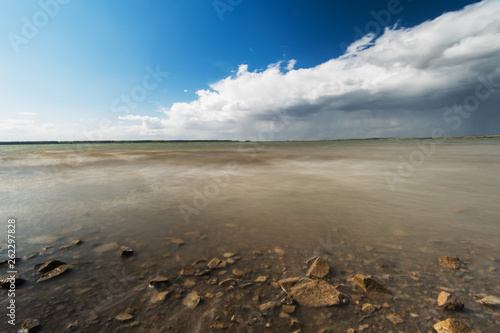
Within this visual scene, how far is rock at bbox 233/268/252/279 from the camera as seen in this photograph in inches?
135

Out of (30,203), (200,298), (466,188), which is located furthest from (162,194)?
(466,188)

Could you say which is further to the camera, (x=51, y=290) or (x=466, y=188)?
(x=466, y=188)

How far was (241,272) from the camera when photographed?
3.53 metres

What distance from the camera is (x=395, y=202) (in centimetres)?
724

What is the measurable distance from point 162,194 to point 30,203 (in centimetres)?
443

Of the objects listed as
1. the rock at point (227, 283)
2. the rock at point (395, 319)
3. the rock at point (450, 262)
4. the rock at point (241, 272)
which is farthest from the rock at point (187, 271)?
the rock at point (450, 262)

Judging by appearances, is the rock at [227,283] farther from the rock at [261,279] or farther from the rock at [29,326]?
the rock at [29,326]

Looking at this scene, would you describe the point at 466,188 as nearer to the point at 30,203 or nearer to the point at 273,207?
the point at 273,207

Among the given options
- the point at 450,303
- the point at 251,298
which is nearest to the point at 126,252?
the point at 251,298

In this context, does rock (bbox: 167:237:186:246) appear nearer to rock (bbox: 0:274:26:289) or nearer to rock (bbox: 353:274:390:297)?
rock (bbox: 0:274:26:289)

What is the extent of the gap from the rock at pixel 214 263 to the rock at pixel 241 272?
38cm

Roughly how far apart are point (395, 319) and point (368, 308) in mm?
290

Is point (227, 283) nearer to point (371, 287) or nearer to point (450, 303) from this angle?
point (371, 287)

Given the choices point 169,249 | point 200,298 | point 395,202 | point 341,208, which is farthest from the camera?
point 395,202
